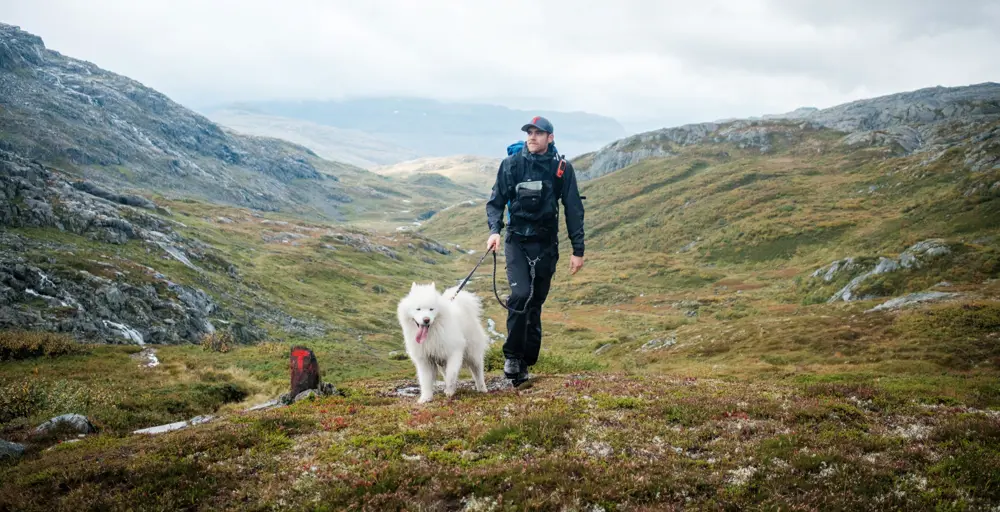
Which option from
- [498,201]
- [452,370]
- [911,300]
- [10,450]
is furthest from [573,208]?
[911,300]

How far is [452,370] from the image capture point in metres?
13.7

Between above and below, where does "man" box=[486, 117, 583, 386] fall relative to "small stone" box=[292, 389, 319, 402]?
above

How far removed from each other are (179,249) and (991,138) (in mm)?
138815

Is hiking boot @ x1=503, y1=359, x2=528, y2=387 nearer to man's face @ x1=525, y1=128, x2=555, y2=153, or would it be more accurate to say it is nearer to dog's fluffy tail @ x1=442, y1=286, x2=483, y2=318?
dog's fluffy tail @ x1=442, y1=286, x2=483, y2=318

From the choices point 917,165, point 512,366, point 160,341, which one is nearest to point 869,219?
point 917,165

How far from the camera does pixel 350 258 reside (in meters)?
116

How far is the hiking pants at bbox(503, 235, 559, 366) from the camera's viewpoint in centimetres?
1395

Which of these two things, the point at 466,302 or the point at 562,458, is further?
the point at 466,302

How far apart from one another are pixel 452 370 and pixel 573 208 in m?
5.65

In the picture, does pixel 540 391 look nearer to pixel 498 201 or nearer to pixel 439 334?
pixel 439 334

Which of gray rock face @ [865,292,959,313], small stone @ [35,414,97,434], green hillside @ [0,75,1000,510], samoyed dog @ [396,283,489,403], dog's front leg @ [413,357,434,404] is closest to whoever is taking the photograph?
green hillside @ [0,75,1000,510]

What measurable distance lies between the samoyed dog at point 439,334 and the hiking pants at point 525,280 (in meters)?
1.14

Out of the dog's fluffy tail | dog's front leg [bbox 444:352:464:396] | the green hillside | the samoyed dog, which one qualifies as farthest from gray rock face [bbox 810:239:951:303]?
dog's front leg [bbox 444:352:464:396]

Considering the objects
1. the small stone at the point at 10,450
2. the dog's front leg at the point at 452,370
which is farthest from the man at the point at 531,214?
the small stone at the point at 10,450
